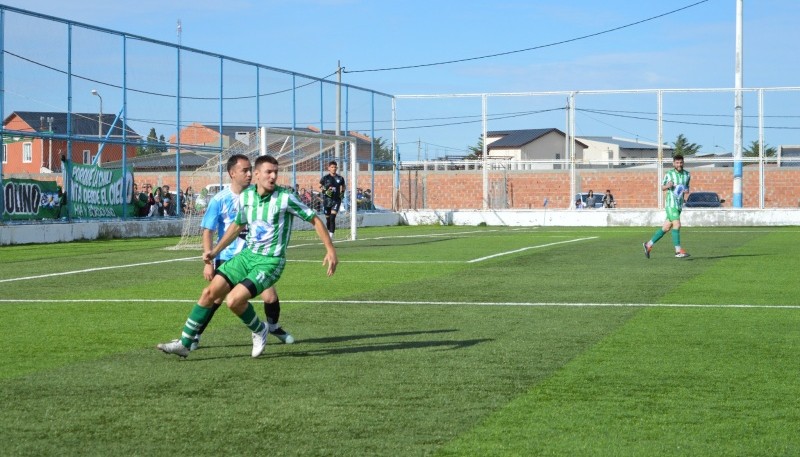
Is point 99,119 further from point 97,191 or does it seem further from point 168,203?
point 168,203

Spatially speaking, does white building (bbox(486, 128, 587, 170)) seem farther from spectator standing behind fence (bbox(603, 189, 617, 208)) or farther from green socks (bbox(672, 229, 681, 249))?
green socks (bbox(672, 229, 681, 249))

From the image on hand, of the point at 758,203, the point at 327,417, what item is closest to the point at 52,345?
the point at 327,417

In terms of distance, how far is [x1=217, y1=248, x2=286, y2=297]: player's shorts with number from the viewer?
27.9ft

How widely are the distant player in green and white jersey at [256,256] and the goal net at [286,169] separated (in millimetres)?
11784

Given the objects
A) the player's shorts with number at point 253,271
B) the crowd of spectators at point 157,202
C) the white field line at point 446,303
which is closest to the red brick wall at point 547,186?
the crowd of spectators at point 157,202

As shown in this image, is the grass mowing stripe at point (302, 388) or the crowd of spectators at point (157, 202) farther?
the crowd of spectators at point (157, 202)

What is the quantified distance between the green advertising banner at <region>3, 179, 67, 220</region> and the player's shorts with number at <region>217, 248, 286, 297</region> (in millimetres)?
18138

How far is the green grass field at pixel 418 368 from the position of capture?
5.91 m

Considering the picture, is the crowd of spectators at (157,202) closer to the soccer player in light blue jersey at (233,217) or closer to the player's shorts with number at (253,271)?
the soccer player in light blue jersey at (233,217)

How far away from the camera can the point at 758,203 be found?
128ft

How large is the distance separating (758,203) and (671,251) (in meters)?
18.4

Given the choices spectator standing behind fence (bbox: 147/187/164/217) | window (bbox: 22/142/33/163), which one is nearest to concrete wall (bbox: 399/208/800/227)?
spectator standing behind fence (bbox: 147/187/164/217)

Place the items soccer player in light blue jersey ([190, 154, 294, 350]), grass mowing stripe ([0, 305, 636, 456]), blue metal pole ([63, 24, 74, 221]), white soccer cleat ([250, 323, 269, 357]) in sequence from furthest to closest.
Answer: blue metal pole ([63, 24, 74, 221])
soccer player in light blue jersey ([190, 154, 294, 350])
white soccer cleat ([250, 323, 269, 357])
grass mowing stripe ([0, 305, 636, 456])

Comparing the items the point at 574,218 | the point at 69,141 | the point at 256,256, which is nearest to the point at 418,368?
the point at 256,256
